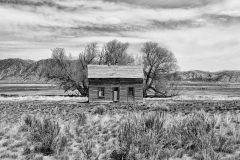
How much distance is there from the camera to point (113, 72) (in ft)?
97.3

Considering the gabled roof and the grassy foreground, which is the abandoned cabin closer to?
the gabled roof

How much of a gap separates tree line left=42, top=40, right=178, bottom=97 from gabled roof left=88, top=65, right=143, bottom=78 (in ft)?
25.6

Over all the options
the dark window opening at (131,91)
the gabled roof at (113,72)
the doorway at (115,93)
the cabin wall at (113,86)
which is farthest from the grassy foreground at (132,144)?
the dark window opening at (131,91)

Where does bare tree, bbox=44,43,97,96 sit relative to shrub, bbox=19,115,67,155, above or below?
above

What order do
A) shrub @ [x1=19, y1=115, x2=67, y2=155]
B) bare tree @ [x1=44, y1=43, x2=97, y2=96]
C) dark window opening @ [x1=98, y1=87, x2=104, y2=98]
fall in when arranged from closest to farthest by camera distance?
shrub @ [x1=19, y1=115, x2=67, y2=155], dark window opening @ [x1=98, y1=87, x2=104, y2=98], bare tree @ [x1=44, y1=43, x2=97, y2=96]

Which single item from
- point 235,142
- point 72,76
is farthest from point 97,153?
point 72,76

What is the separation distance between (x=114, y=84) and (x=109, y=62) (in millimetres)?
8980

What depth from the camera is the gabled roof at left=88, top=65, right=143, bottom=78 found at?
29.2 m

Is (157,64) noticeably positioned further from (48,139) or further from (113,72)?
(48,139)

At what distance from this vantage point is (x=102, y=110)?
16.7 metres

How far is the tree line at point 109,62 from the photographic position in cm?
3794

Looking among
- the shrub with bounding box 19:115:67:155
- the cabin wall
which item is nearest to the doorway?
the cabin wall

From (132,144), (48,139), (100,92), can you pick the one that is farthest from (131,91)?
(132,144)

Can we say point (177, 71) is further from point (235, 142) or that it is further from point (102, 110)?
point (235, 142)
